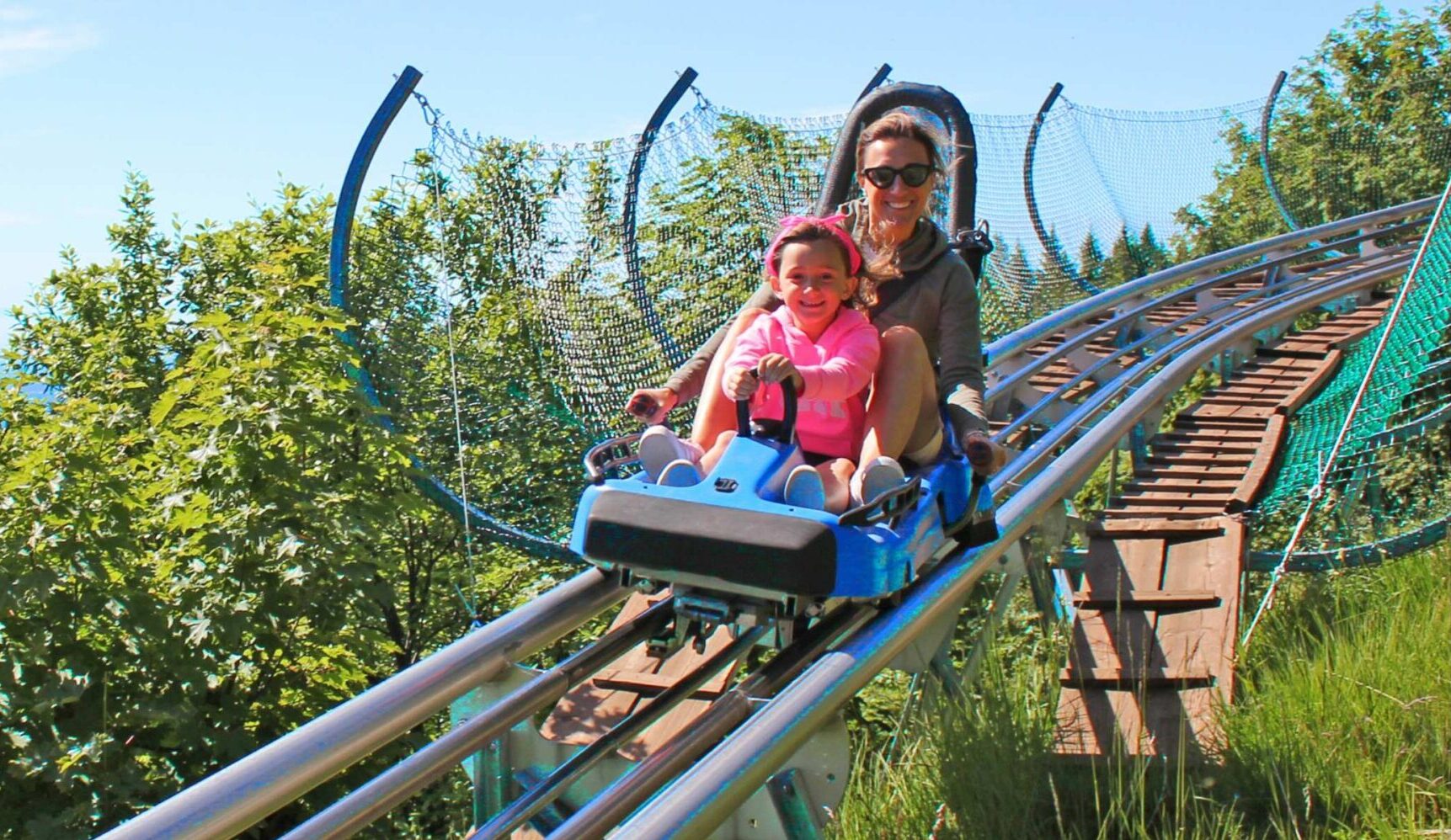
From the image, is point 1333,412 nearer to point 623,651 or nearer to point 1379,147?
point 623,651

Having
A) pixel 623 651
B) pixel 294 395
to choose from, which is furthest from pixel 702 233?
pixel 623 651

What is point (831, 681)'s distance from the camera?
232 centimetres

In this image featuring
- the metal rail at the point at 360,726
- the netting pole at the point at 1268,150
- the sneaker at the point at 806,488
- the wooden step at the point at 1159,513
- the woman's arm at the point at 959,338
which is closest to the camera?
the metal rail at the point at 360,726

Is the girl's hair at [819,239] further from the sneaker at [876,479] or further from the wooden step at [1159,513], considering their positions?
the wooden step at [1159,513]

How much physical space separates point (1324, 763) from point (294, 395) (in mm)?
4052

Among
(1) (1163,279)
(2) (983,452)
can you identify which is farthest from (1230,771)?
(1) (1163,279)

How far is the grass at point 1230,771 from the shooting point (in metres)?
2.55

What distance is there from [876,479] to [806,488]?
0.14 m

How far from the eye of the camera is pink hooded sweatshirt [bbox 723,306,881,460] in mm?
2938

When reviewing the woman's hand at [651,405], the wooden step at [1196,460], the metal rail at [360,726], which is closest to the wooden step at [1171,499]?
the wooden step at [1196,460]

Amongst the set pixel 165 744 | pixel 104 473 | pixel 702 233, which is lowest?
pixel 165 744

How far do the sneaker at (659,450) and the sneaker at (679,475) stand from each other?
77 mm

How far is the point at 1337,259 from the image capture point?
10.1 m

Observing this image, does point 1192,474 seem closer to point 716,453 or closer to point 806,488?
point 716,453
